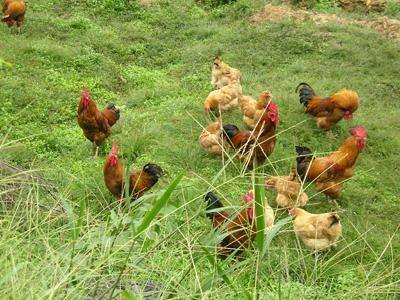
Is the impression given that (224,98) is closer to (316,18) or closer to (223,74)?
(223,74)

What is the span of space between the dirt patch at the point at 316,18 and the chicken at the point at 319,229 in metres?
7.92

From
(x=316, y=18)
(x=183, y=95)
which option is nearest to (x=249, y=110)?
(x=183, y=95)

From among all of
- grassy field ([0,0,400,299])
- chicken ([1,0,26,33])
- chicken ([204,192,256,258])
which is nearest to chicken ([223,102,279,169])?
grassy field ([0,0,400,299])

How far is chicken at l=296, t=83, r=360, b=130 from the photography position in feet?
25.5

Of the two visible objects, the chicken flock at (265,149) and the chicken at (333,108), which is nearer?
the chicken flock at (265,149)

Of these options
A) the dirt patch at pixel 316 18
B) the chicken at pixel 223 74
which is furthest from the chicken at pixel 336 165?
the dirt patch at pixel 316 18

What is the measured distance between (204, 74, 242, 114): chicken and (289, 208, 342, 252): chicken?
2994 millimetres

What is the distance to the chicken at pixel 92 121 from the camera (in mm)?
7070

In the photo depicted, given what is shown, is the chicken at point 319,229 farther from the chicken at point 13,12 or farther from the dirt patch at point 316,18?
the dirt patch at point 316,18

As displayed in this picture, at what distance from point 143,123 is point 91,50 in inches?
129

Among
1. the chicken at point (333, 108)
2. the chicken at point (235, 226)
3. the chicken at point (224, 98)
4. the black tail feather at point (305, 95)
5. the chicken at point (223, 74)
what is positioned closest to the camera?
the chicken at point (235, 226)

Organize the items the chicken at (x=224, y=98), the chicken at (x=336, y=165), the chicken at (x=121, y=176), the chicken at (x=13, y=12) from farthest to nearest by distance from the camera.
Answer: the chicken at (x=13, y=12)
the chicken at (x=224, y=98)
the chicken at (x=336, y=165)
the chicken at (x=121, y=176)

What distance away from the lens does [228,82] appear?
28.6ft

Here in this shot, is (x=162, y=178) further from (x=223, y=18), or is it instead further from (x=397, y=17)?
(x=397, y=17)
